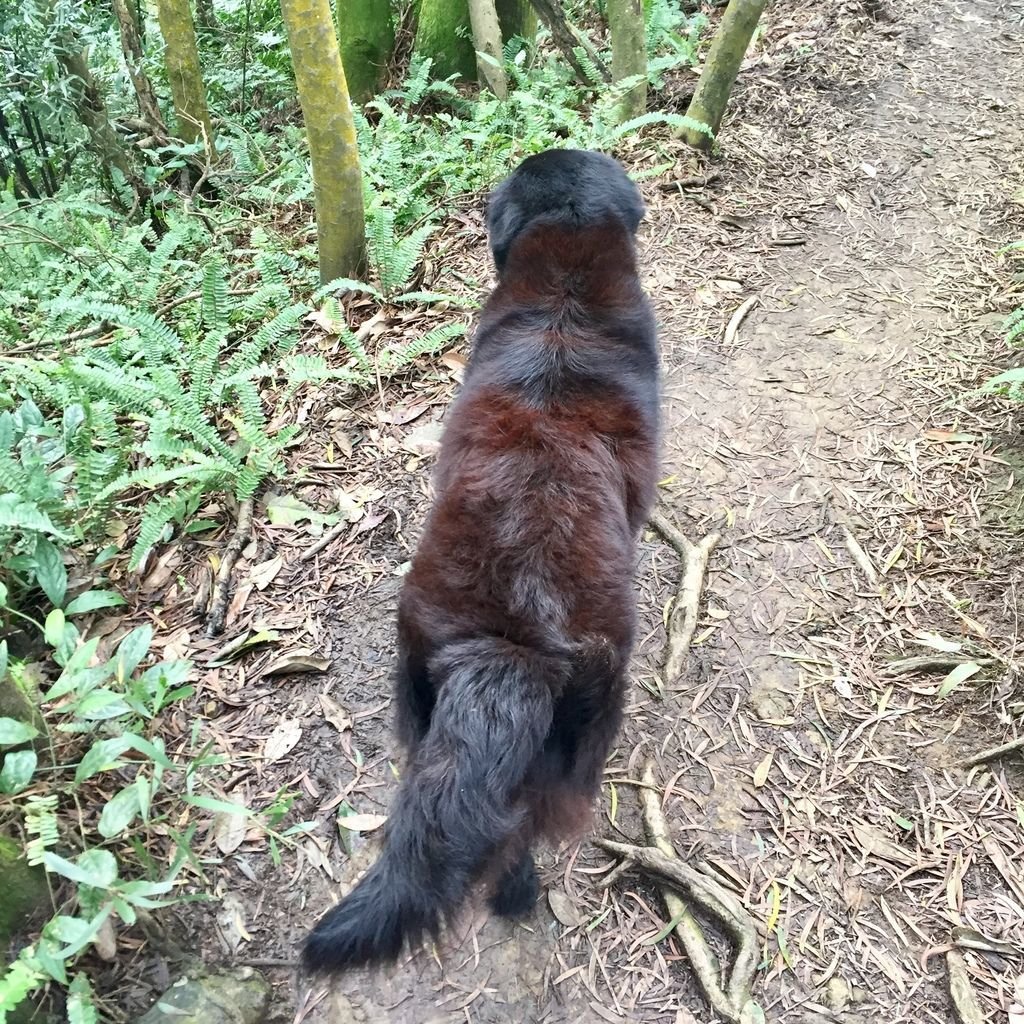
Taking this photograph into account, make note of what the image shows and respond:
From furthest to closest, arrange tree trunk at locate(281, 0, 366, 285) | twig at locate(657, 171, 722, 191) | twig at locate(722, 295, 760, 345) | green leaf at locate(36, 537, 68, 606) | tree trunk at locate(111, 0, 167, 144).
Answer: tree trunk at locate(111, 0, 167, 144)
twig at locate(657, 171, 722, 191)
twig at locate(722, 295, 760, 345)
tree trunk at locate(281, 0, 366, 285)
green leaf at locate(36, 537, 68, 606)

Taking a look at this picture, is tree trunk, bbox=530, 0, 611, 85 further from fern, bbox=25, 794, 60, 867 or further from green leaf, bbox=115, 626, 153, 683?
fern, bbox=25, 794, 60, 867

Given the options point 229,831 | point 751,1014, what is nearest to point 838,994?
point 751,1014

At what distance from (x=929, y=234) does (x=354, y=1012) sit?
20.1 ft

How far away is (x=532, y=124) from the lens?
5668 mm

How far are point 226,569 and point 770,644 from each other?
2.80 m

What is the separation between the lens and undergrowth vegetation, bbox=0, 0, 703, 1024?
7.74 ft

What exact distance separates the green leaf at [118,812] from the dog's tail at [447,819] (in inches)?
26.3

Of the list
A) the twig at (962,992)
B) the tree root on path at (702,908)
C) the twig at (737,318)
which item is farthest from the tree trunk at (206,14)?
the twig at (962,992)

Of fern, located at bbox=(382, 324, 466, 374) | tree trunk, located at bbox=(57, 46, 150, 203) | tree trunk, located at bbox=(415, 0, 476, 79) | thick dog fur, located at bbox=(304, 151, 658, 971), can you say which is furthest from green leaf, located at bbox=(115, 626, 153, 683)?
tree trunk, located at bbox=(415, 0, 476, 79)

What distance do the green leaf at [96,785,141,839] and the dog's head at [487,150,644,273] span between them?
2.80 metres

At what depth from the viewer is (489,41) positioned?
652 cm

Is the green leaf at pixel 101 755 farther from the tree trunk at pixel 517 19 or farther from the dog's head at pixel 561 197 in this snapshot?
the tree trunk at pixel 517 19

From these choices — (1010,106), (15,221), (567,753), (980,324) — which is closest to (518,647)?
(567,753)

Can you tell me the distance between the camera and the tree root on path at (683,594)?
3537 millimetres
